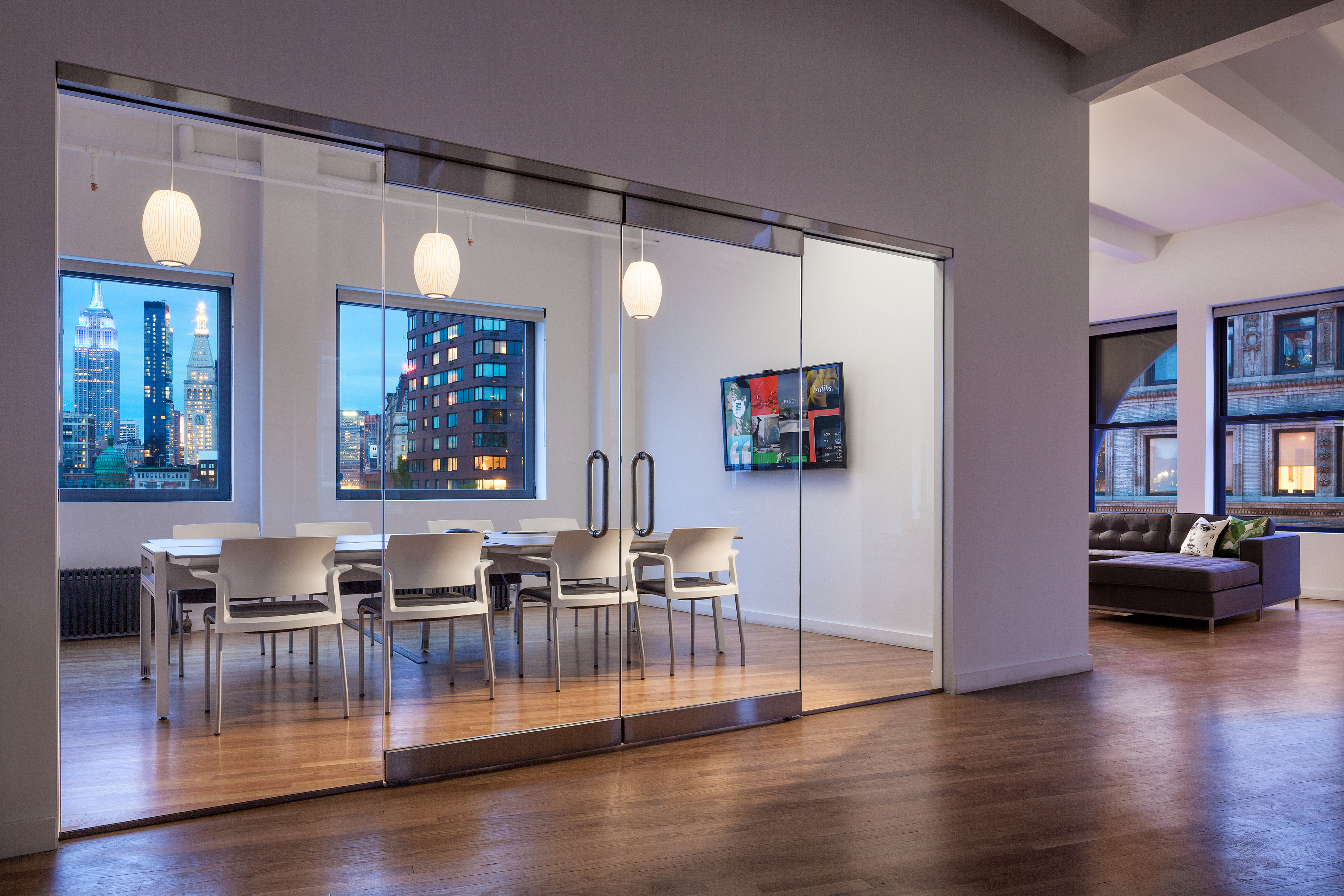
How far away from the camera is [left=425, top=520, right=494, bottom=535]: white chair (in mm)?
3775

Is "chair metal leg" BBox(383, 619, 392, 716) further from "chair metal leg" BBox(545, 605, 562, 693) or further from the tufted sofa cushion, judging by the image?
the tufted sofa cushion

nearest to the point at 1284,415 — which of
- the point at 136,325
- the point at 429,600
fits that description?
the point at 429,600

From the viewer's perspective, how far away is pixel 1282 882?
2.55 metres

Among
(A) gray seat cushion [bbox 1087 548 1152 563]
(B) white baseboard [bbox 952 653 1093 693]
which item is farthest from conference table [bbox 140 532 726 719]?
(A) gray seat cushion [bbox 1087 548 1152 563]

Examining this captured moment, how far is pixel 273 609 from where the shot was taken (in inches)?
177

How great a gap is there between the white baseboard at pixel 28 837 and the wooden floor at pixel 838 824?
0.04 metres

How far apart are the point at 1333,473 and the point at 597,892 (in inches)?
409

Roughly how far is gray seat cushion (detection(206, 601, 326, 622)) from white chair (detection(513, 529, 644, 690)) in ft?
4.20

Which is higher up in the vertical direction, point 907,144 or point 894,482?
point 907,144

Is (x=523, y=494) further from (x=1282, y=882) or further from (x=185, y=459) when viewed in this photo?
(x=185, y=459)

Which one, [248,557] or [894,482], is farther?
[894,482]

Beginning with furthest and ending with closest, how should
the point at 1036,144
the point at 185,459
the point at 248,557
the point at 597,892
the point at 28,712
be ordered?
1. the point at 185,459
2. the point at 1036,144
3. the point at 248,557
4. the point at 28,712
5. the point at 597,892

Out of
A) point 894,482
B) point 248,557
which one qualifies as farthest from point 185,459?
point 894,482

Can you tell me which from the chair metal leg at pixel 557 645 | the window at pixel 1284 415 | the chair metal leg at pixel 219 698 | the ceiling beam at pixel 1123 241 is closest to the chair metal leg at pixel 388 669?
the chair metal leg at pixel 557 645
